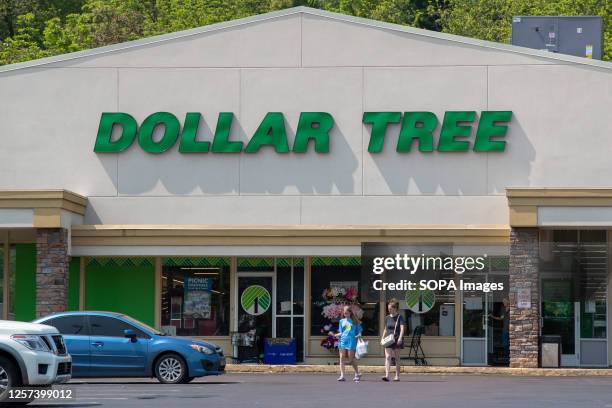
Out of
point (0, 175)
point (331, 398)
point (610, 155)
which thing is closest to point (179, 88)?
point (0, 175)

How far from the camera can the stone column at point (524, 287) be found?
33469 millimetres

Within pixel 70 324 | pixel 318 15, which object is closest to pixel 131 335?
pixel 70 324

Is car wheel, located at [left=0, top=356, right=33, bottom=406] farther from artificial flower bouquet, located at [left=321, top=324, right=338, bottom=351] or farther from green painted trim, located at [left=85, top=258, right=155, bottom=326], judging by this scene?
artificial flower bouquet, located at [left=321, top=324, right=338, bottom=351]

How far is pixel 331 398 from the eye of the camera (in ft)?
75.5

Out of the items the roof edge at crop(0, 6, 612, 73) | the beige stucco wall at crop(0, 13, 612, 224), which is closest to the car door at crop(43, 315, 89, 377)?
the beige stucco wall at crop(0, 13, 612, 224)

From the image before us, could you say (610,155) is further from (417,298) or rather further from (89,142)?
(89,142)

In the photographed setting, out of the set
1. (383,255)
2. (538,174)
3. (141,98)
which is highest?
(141,98)

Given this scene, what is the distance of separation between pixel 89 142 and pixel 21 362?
17.2m

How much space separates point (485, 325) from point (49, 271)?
12.1 metres

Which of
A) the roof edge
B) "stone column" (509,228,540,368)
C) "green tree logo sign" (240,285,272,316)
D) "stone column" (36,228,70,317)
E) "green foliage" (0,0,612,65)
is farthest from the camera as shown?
"green foliage" (0,0,612,65)

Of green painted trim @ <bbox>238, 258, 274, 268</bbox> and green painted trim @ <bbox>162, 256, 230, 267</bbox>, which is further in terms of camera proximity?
green painted trim @ <bbox>162, 256, 230, 267</bbox>

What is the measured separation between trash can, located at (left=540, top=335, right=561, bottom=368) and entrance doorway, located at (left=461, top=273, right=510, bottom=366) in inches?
64.1

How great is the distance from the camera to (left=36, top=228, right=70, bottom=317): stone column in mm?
33938

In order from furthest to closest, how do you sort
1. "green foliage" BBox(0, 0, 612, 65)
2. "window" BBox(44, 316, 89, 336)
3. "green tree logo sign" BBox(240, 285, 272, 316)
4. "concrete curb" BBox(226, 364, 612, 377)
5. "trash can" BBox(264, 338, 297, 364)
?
"green foliage" BBox(0, 0, 612, 65), "green tree logo sign" BBox(240, 285, 272, 316), "trash can" BBox(264, 338, 297, 364), "concrete curb" BBox(226, 364, 612, 377), "window" BBox(44, 316, 89, 336)
